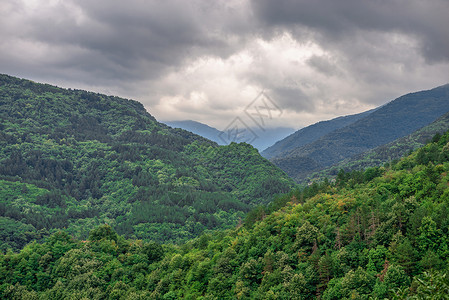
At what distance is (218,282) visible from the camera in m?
61.2

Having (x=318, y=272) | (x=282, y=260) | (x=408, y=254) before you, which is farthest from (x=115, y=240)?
(x=408, y=254)

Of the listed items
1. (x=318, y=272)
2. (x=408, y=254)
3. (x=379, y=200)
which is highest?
(x=379, y=200)

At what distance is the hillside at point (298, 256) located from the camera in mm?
47594

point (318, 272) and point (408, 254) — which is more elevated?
point (408, 254)

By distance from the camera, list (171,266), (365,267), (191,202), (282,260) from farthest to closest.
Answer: (191,202), (171,266), (282,260), (365,267)

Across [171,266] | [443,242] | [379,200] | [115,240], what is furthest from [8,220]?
[443,242]

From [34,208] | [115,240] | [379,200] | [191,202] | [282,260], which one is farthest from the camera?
[191,202]

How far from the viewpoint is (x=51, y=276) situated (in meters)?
79.7

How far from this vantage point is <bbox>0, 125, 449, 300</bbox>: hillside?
47.6 m

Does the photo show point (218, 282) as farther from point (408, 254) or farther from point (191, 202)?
point (191, 202)

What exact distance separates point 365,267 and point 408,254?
292 inches

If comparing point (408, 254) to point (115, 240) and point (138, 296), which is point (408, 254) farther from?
point (115, 240)

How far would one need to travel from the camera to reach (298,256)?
59906 mm

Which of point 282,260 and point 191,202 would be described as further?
point 191,202
